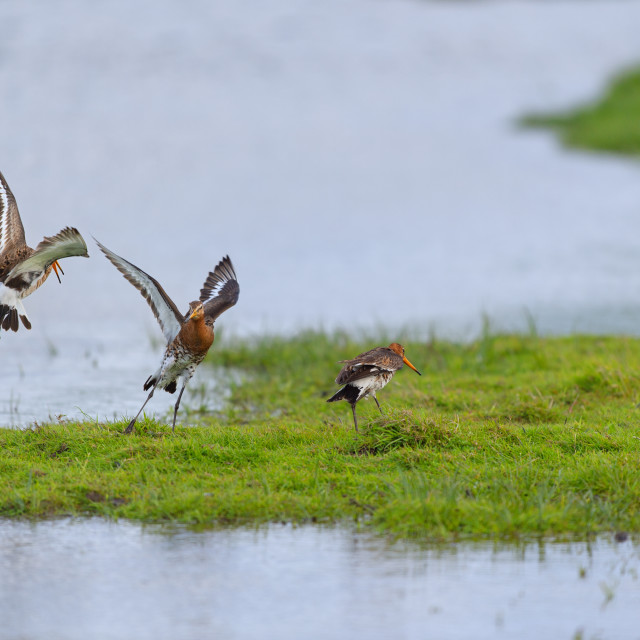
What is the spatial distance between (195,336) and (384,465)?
5.81ft

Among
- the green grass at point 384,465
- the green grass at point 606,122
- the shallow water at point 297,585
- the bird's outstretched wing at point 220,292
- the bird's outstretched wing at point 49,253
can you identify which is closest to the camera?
the shallow water at point 297,585

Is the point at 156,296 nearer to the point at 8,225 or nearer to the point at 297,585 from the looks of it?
the point at 8,225

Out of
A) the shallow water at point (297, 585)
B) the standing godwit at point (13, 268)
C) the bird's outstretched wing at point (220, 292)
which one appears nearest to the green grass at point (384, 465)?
the shallow water at point (297, 585)

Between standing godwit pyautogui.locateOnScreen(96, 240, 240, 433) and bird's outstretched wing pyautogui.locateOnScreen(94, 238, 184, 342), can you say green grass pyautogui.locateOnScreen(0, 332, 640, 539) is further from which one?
bird's outstretched wing pyautogui.locateOnScreen(94, 238, 184, 342)

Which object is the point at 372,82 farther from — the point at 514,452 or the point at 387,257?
the point at 514,452

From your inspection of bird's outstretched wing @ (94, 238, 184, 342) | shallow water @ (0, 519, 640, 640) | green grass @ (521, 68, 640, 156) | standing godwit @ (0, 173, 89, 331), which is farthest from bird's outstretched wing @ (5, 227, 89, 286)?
green grass @ (521, 68, 640, 156)

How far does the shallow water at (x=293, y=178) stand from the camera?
49.0 feet

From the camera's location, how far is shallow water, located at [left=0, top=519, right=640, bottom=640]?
17.0 feet

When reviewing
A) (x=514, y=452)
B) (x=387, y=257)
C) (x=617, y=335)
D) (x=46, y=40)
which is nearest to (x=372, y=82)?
(x=46, y=40)

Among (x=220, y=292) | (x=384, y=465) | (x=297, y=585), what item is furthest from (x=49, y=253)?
(x=297, y=585)

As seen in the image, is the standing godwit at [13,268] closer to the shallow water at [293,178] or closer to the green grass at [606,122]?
the shallow water at [293,178]

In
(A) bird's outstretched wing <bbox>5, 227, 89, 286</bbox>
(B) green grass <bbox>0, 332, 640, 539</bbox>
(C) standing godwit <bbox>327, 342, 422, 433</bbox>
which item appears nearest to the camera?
(B) green grass <bbox>0, 332, 640, 539</bbox>

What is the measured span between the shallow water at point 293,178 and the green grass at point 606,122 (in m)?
0.93

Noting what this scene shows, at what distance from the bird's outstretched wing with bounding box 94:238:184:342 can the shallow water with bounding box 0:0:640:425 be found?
1.54m
